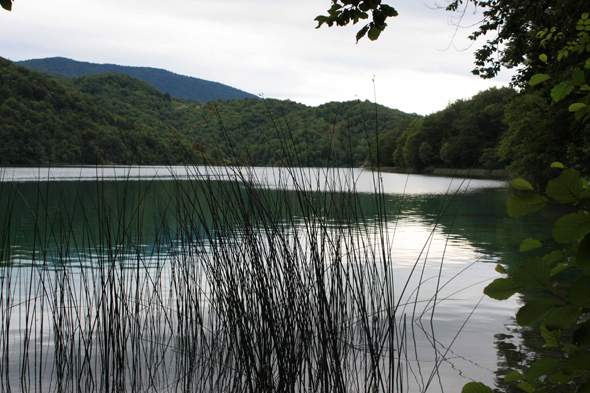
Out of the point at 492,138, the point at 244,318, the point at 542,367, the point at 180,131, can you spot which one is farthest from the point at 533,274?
the point at 492,138

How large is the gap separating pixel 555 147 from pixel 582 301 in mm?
15936

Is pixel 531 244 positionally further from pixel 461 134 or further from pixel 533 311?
pixel 461 134

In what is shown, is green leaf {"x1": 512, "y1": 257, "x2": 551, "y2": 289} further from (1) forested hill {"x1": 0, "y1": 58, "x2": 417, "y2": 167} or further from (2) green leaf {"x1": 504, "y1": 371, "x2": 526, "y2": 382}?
(1) forested hill {"x1": 0, "y1": 58, "x2": 417, "y2": 167}

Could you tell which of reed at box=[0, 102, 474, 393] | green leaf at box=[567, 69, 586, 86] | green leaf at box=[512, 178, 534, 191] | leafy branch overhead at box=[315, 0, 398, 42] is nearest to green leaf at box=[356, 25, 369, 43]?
leafy branch overhead at box=[315, 0, 398, 42]

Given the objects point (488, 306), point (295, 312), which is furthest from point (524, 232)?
point (295, 312)

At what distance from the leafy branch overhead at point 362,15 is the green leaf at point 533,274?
3.96ft

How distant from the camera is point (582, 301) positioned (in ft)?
2.28

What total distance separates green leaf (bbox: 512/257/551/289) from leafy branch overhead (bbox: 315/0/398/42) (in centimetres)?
121

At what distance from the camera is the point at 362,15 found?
1.74 m

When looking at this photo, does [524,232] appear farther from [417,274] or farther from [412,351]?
[412,351]

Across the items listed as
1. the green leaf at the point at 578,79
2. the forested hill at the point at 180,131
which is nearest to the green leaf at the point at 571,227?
the green leaf at the point at 578,79

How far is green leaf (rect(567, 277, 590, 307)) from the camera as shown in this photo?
Result: 696 mm

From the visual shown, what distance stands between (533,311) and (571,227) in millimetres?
143

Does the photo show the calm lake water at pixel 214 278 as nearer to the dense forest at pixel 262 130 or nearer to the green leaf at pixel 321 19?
the dense forest at pixel 262 130
